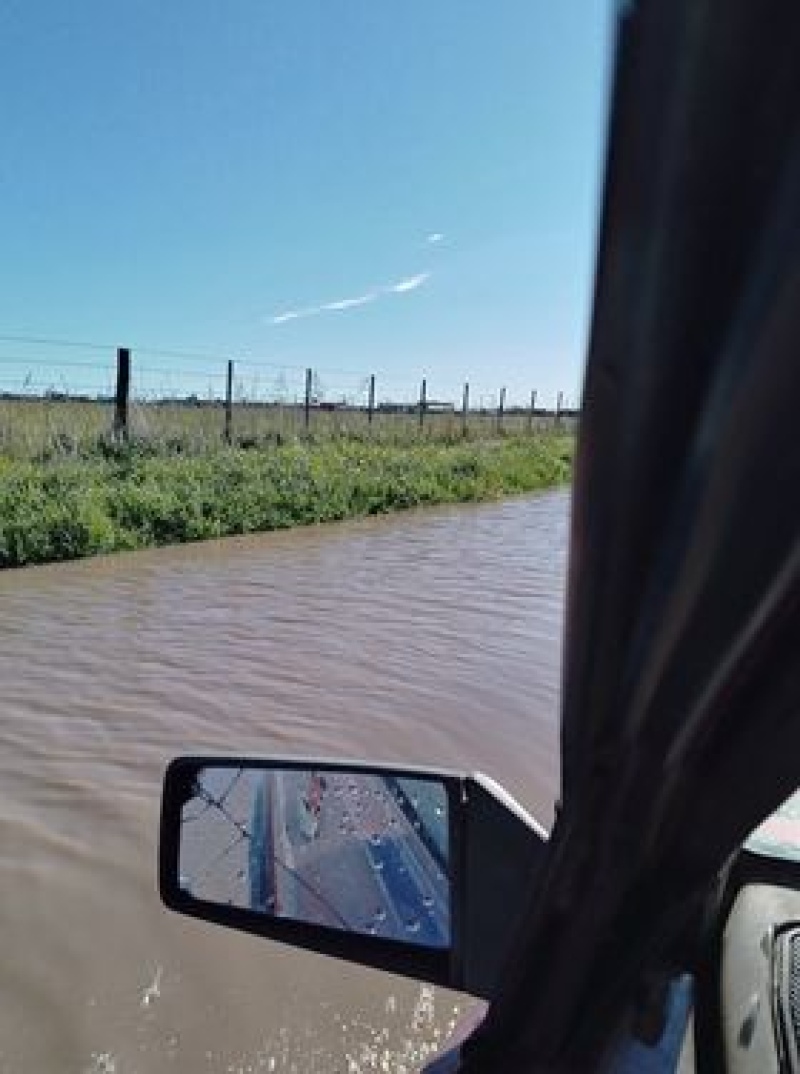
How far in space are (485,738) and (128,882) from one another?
7.34ft

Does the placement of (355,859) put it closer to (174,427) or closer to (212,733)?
(212,733)

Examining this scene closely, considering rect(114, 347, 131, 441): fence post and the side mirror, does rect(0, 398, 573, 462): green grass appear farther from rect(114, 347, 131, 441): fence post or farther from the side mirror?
the side mirror

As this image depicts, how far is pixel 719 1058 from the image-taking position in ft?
3.36

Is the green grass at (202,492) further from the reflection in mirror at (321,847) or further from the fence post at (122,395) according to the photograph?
the reflection in mirror at (321,847)

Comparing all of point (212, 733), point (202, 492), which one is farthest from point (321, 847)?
point (202, 492)

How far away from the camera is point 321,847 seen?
1755 mm

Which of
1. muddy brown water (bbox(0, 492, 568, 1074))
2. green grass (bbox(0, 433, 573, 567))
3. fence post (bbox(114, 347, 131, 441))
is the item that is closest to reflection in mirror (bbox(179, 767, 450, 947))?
muddy brown water (bbox(0, 492, 568, 1074))

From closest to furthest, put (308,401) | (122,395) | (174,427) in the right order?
(122,395), (174,427), (308,401)

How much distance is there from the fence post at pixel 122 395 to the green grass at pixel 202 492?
0.67 metres

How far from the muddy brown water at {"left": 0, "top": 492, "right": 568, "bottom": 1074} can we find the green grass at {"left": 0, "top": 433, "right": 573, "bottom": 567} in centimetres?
45

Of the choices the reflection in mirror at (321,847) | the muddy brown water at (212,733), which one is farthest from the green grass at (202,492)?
the reflection in mirror at (321,847)

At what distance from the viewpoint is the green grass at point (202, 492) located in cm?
1040

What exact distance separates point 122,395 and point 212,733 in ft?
36.7

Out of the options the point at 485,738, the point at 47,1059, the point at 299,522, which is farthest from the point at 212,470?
the point at 47,1059
